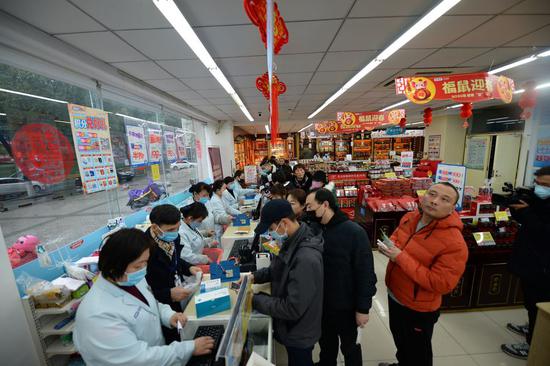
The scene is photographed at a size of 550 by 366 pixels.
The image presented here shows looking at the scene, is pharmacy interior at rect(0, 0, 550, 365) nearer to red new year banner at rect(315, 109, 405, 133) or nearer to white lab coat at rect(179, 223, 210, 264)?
white lab coat at rect(179, 223, 210, 264)

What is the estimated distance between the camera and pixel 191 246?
293cm

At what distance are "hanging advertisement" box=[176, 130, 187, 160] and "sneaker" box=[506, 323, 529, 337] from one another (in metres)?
7.32

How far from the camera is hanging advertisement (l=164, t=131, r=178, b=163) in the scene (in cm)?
584

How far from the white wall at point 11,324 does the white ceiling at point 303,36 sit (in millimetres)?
2229

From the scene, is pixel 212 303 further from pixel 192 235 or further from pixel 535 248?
pixel 535 248

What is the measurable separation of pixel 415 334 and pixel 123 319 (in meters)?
2.12

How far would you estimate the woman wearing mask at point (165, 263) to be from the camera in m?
1.86

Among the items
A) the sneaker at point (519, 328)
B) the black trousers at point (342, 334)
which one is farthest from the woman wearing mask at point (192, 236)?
the sneaker at point (519, 328)

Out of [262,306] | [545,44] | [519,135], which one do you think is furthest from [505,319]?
[519,135]

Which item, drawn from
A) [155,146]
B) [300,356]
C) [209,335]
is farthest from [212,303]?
[155,146]

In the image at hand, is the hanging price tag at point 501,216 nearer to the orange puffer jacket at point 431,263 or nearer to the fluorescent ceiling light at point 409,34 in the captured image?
the orange puffer jacket at point 431,263

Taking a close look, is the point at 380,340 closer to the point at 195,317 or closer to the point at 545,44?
the point at 195,317

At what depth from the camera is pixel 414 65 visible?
13.2 feet

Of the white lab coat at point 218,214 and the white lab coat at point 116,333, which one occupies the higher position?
the white lab coat at point 116,333
